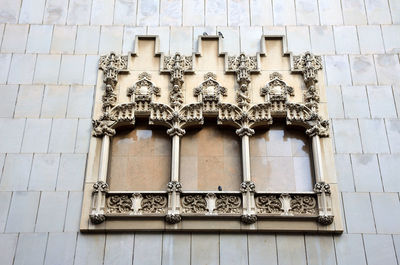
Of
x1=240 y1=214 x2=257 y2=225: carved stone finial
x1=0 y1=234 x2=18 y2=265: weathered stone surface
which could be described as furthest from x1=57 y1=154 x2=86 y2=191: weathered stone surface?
x1=240 y1=214 x2=257 y2=225: carved stone finial

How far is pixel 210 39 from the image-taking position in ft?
53.7

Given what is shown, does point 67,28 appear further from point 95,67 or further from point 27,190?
point 27,190

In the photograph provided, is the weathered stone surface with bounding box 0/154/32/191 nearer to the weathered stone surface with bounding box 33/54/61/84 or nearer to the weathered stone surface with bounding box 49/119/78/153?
the weathered stone surface with bounding box 49/119/78/153

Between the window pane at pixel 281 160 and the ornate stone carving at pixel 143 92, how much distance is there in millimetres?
3251

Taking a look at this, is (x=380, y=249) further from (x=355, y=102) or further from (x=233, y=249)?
(x=355, y=102)

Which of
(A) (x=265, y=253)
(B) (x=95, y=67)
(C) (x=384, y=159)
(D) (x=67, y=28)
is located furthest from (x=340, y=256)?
(D) (x=67, y=28)

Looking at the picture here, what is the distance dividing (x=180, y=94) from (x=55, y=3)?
19.3ft

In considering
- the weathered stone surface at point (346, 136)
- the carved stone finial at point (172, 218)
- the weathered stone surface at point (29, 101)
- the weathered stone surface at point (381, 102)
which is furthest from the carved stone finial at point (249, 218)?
the weathered stone surface at point (29, 101)

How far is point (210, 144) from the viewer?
14812 mm

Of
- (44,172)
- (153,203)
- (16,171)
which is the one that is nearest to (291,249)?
(153,203)

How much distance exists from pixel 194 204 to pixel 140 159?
2.22 meters

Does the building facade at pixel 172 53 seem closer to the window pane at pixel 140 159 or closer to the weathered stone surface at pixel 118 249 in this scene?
the weathered stone surface at pixel 118 249

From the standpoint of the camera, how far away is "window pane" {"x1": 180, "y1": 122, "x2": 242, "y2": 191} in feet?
46.5

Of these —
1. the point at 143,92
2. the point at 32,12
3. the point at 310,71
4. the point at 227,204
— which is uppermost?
the point at 32,12
